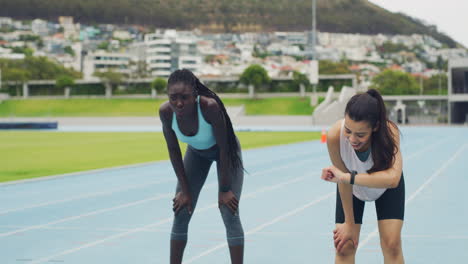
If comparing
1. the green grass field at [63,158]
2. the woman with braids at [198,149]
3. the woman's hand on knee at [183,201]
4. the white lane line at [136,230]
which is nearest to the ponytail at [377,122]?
the woman with braids at [198,149]

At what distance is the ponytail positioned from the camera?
4.38m

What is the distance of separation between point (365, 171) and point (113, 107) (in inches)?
3354

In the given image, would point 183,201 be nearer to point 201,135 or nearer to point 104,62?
point 201,135

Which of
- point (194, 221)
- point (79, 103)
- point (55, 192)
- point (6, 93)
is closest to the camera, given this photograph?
point (194, 221)

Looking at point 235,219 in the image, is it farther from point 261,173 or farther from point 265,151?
point 265,151

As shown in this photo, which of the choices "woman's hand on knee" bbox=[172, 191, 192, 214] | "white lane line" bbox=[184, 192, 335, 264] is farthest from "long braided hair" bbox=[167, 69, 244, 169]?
"white lane line" bbox=[184, 192, 335, 264]

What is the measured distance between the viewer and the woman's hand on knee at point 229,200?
534 cm

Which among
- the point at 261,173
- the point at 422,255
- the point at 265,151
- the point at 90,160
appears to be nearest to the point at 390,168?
the point at 422,255

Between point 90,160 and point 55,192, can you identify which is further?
point 90,160

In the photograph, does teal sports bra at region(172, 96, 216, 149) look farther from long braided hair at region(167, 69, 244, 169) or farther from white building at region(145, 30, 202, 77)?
white building at region(145, 30, 202, 77)

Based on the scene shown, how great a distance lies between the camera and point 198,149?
5.50 metres

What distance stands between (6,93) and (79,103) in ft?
56.7

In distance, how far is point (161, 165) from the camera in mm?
19141

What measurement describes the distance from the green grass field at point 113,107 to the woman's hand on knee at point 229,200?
73.0 meters
